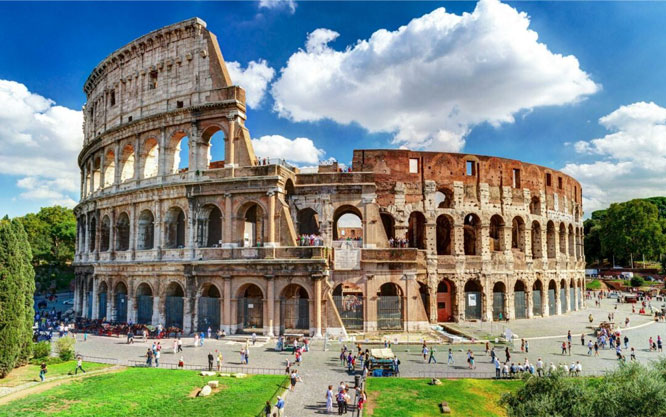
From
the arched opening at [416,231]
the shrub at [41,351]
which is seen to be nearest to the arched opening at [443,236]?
the arched opening at [416,231]

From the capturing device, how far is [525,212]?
3950 centimetres

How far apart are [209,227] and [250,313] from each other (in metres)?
7.97

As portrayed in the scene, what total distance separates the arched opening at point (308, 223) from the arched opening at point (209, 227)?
6447mm

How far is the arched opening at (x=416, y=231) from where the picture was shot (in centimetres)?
3725

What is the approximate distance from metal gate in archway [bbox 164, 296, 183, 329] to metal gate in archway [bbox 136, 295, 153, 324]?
5.44 feet

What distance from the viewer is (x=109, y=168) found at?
39.3 m

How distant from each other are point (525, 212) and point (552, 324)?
9.78 meters

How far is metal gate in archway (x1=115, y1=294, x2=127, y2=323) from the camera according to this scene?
115ft

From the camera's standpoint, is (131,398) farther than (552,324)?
No

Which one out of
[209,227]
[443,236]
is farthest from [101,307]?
[443,236]

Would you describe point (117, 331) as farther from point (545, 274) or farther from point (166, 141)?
point (545, 274)

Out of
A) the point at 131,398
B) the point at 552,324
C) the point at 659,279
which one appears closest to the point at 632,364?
the point at 131,398

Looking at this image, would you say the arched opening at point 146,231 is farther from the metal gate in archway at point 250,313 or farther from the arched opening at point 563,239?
the arched opening at point 563,239

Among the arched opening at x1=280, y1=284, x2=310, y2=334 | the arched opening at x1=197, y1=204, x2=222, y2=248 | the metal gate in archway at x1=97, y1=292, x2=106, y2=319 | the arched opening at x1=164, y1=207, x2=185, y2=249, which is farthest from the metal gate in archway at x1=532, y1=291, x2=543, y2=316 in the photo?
the metal gate in archway at x1=97, y1=292, x2=106, y2=319
